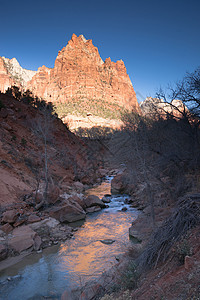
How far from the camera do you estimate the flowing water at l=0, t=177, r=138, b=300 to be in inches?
234

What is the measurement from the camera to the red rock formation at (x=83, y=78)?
3723 inches

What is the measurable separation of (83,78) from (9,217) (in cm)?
9725

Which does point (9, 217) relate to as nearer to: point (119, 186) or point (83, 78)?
point (119, 186)

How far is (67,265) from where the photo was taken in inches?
287

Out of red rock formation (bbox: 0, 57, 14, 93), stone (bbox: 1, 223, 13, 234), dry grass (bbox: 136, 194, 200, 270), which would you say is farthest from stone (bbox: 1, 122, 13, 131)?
red rock formation (bbox: 0, 57, 14, 93)

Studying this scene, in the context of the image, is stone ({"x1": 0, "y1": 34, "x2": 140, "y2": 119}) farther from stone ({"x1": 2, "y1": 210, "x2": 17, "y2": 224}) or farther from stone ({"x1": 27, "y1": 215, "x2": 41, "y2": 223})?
stone ({"x1": 2, "y1": 210, "x2": 17, "y2": 224})

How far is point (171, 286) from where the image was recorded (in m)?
2.64

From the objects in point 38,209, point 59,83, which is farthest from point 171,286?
point 59,83

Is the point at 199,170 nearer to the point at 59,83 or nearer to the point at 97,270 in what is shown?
the point at 97,270

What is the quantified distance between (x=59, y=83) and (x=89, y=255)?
10450 centimetres

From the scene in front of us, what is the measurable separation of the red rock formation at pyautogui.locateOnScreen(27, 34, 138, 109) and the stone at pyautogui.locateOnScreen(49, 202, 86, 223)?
249ft

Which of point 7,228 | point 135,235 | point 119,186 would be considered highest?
point 119,186

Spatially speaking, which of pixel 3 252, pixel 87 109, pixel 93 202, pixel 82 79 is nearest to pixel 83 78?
pixel 82 79

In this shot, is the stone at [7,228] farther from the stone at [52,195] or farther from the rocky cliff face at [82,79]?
the rocky cliff face at [82,79]
